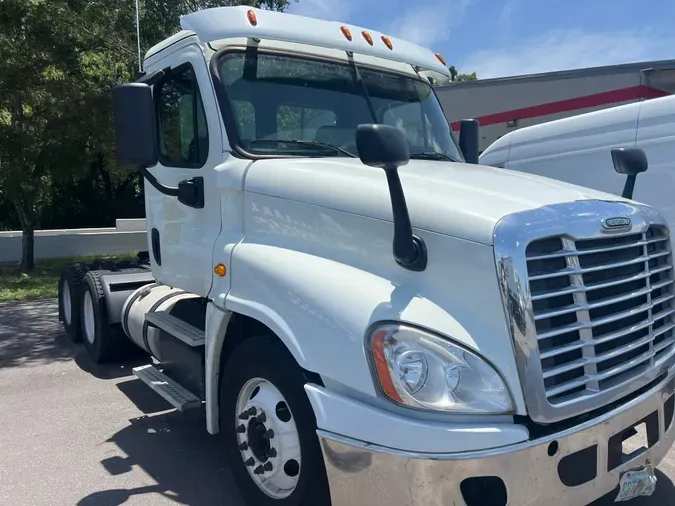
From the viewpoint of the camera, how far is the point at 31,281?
1352 cm

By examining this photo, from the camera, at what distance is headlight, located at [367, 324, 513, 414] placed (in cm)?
239

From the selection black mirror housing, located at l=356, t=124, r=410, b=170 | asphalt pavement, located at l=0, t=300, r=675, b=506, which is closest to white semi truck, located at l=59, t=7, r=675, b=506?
Answer: black mirror housing, located at l=356, t=124, r=410, b=170

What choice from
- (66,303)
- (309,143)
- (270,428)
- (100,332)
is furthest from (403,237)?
(66,303)

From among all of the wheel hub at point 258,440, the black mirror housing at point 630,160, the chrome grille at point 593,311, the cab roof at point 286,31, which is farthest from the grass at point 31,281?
the chrome grille at point 593,311

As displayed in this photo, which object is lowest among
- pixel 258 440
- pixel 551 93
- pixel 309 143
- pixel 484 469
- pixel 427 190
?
pixel 258 440

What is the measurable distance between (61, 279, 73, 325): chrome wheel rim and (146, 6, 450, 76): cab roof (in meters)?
3.99

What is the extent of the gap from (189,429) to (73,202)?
2091cm

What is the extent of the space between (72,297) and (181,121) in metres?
3.98

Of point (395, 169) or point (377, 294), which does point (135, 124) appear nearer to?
point (395, 169)

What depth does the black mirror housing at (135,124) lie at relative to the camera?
11.6ft

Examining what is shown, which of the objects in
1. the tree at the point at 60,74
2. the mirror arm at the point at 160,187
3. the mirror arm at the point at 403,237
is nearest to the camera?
the mirror arm at the point at 403,237

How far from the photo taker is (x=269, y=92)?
12.5ft

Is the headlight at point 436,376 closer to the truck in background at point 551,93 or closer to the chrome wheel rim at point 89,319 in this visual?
the chrome wheel rim at point 89,319

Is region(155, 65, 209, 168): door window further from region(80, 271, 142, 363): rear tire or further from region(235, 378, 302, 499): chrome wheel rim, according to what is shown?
region(80, 271, 142, 363): rear tire
